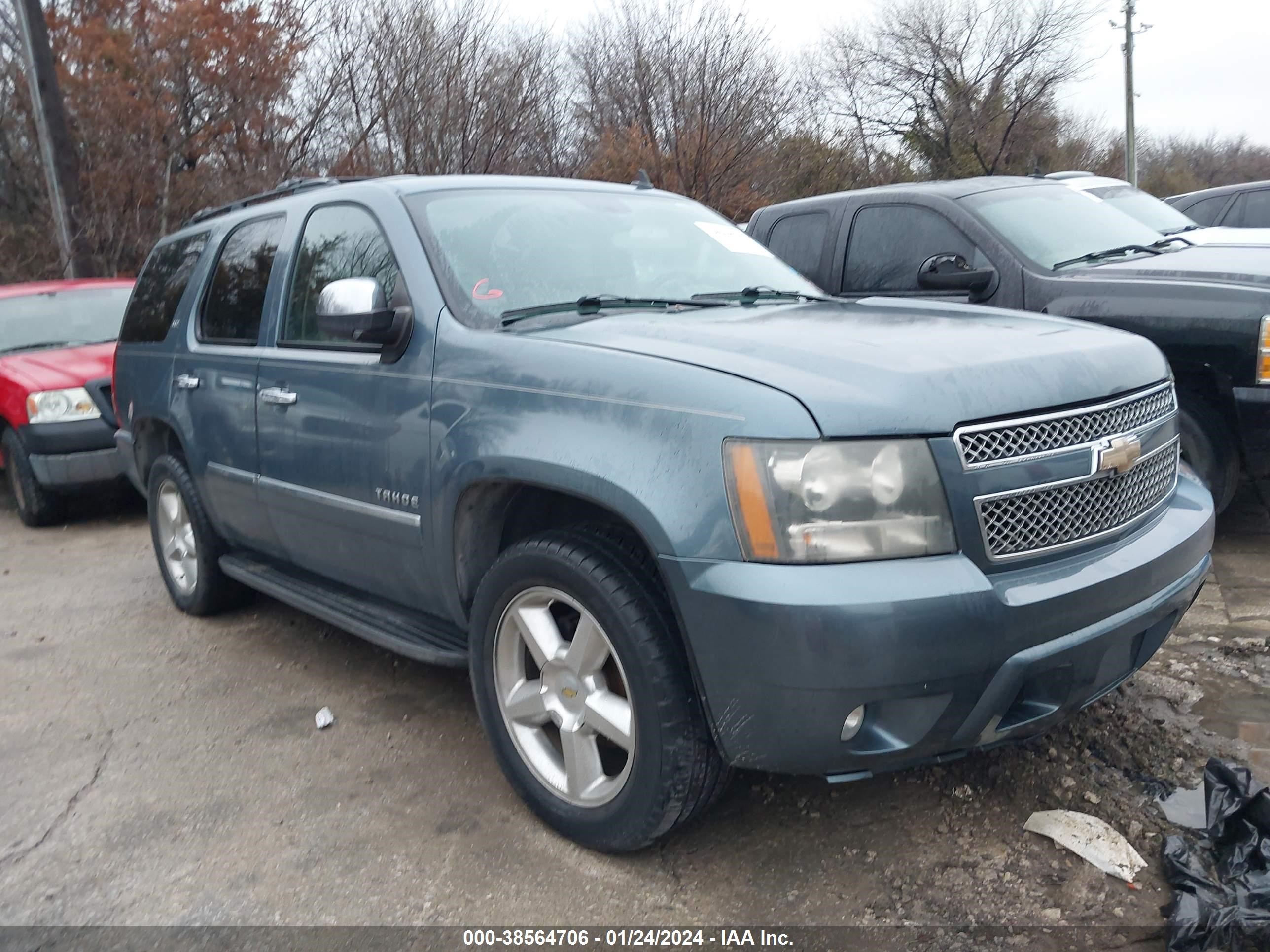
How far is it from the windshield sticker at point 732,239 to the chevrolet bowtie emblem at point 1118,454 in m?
1.74

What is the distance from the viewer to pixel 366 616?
351 cm

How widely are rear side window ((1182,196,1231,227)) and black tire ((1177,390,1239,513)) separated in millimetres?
6104

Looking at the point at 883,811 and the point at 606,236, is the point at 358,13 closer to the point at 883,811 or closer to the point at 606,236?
the point at 606,236

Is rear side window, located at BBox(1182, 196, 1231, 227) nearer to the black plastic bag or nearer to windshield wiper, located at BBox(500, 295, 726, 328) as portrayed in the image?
windshield wiper, located at BBox(500, 295, 726, 328)

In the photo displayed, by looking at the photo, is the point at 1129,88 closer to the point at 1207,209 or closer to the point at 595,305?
the point at 1207,209

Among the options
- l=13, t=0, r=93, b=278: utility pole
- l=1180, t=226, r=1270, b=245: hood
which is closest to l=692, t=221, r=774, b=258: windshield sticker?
l=1180, t=226, r=1270, b=245: hood

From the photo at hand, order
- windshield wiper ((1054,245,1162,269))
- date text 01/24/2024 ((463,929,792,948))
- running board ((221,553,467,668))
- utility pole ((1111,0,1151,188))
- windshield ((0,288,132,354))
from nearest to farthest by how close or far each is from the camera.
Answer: date text 01/24/2024 ((463,929,792,948)) → running board ((221,553,467,668)) → windshield wiper ((1054,245,1162,269)) → windshield ((0,288,132,354)) → utility pole ((1111,0,1151,188))

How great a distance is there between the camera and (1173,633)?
4.07 meters

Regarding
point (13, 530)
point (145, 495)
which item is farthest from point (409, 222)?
point (13, 530)

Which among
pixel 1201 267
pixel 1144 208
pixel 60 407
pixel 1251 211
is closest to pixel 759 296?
pixel 1201 267

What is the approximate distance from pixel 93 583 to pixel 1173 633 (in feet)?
17.3

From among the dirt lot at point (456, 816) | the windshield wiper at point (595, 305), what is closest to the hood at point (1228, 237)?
the dirt lot at point (456, 816)

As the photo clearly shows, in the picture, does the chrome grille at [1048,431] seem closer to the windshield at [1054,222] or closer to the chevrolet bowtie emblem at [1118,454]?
the chevrolet bowtie emblem at [1118,454]

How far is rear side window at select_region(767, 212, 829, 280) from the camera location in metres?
6.38
